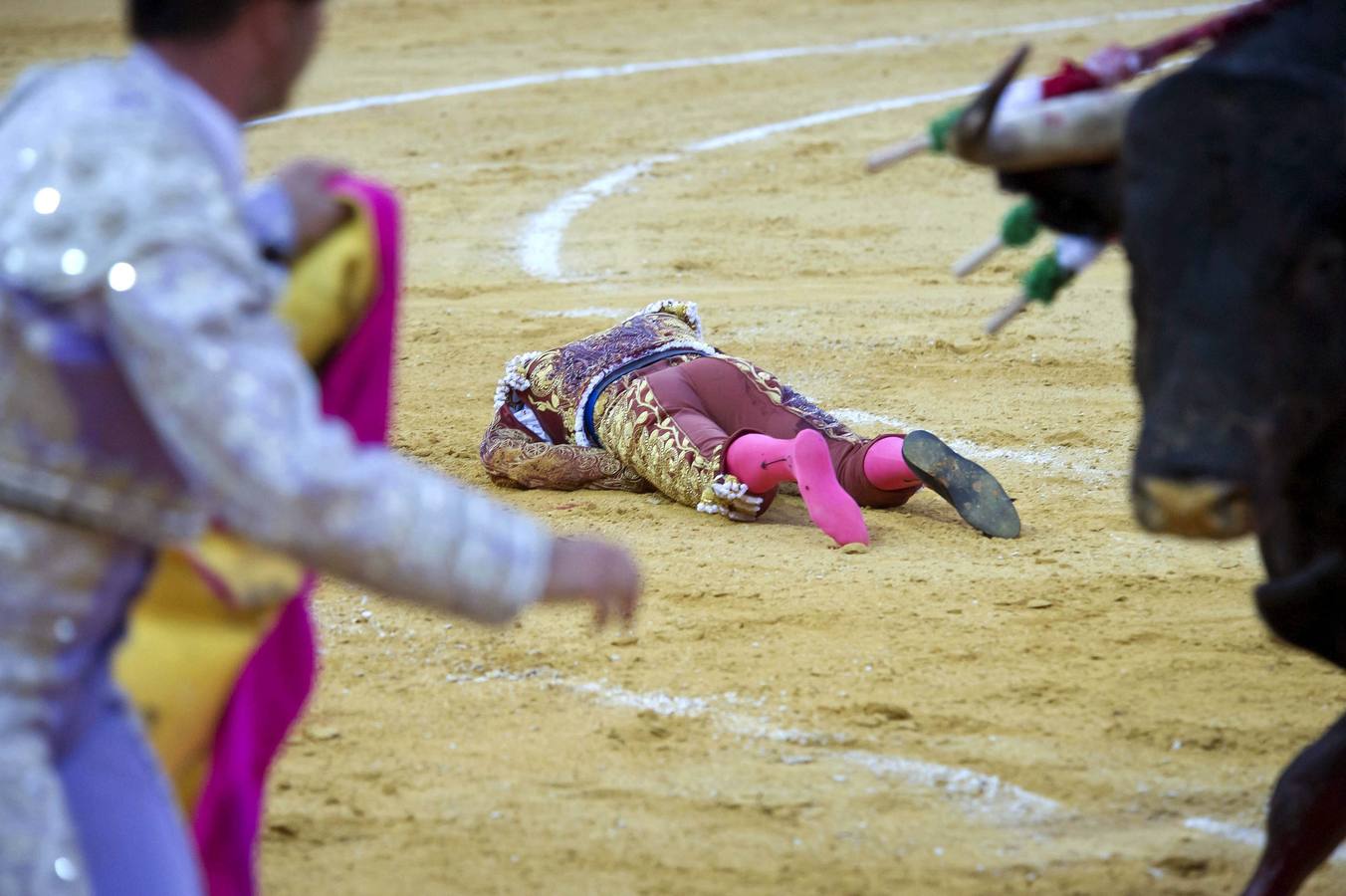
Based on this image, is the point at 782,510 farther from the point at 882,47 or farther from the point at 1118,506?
the point at 882,47

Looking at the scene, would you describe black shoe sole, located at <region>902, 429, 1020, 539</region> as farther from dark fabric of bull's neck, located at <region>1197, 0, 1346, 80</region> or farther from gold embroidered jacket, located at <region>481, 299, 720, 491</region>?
dark fabric of bull's neck, located at <region>1197, 0, 1346, 80</region>

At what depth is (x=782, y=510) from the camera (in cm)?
470

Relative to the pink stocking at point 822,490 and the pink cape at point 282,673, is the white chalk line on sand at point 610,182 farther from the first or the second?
the pink cape at point 282,673

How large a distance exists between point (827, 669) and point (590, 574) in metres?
1.98

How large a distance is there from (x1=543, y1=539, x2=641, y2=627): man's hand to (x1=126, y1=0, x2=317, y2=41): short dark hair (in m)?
0.63

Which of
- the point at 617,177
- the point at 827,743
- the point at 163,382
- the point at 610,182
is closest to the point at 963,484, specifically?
the point at 827,743

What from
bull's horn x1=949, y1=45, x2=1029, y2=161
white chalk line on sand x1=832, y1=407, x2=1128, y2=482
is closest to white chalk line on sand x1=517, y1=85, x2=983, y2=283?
white chalk line on sand x1=832, y1=407, x2=1128, y2=482

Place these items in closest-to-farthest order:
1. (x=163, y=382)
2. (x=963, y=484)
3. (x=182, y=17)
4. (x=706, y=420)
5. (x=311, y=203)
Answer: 1. (x=163, y=382)
2. (x=182, y=17)
3. (x=311, y=203)
4. (x=963, y=484)
5. (x=706, y=420)

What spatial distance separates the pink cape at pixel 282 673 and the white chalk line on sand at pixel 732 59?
8.00 metres

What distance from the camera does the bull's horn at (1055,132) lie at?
2490 millimetres

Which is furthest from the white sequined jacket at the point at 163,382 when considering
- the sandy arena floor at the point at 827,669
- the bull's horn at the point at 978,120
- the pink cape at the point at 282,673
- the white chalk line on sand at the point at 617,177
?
the white chalk line on sand at the point at 617,177

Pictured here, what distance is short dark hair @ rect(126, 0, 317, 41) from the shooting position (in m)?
1.61

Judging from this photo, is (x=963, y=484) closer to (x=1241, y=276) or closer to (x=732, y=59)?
(x=1241, y=276)

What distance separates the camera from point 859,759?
10.4 ft
